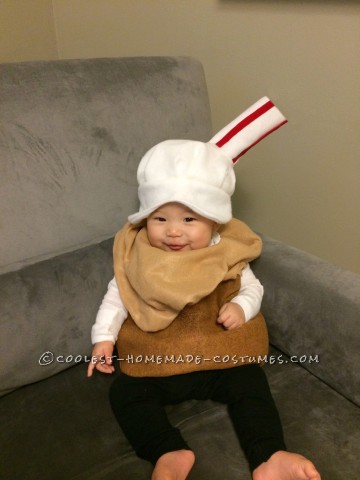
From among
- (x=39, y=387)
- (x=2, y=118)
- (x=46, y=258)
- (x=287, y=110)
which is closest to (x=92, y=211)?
(x=46, y=258)

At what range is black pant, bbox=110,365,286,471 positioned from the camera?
2.86ft

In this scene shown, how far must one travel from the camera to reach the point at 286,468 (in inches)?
31.9

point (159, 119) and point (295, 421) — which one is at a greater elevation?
point (159, 119)

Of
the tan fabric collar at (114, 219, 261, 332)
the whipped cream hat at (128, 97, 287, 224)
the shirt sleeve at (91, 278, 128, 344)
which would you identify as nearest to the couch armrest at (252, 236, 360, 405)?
the tan fabric collar at (114, 219, 261, 332)

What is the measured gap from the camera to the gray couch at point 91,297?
0.90 m

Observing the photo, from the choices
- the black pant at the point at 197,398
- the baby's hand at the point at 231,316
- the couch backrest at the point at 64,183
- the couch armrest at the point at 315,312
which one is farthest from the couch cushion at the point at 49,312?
the couch armrest at the point at 315,312

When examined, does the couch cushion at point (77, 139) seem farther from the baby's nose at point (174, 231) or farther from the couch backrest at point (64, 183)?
the baby's nose at point (174, 231)

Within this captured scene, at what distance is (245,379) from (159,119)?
0.66 meters

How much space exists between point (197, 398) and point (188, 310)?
192mm

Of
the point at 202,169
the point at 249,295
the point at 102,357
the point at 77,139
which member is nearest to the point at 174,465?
the point at 102,357

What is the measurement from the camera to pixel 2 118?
3.40 feet

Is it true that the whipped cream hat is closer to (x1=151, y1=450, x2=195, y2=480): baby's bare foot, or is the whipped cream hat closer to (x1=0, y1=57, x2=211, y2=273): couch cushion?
(x1=0, y1=57, x2=211, y2=273): couch cushion

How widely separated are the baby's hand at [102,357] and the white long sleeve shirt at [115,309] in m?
0.01

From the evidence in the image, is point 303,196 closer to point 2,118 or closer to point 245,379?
point 245,379
